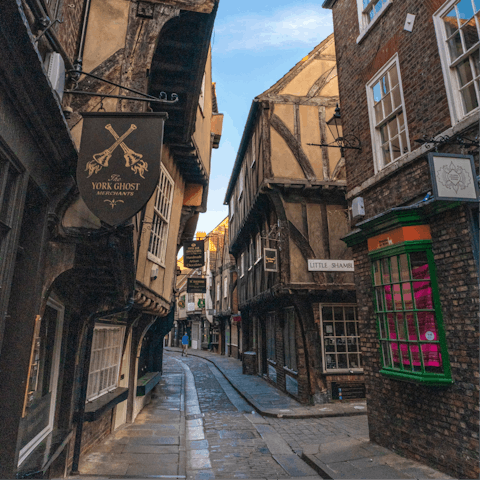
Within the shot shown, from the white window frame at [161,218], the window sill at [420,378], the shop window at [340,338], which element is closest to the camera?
the window sill at [420,378]

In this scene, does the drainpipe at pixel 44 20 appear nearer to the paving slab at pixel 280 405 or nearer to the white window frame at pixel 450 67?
the white window frame at pixel 450 67

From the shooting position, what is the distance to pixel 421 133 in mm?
5770

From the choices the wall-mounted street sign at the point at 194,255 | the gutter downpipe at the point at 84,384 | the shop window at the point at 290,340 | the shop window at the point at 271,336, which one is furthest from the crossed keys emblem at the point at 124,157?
the shop window at the point at 271,336

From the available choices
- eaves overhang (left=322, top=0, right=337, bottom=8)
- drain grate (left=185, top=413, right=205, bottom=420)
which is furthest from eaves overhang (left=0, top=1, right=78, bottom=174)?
eaves overhang (left=322, top=0, right=337, bottom=8)

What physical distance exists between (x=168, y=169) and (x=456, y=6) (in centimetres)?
610

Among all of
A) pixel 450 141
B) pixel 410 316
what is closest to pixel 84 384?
pixel 410 316

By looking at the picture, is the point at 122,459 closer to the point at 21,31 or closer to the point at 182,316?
the point at 21,31

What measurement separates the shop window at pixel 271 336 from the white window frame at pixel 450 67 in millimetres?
11302

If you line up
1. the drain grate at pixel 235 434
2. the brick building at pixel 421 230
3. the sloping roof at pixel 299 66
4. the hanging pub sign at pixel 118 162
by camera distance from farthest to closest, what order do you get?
the sloping roof at pixel 299 66
the drain grate at pixel 235 434
the brick building at pixel 421 230
the hanging pub sign at pixel 118 162

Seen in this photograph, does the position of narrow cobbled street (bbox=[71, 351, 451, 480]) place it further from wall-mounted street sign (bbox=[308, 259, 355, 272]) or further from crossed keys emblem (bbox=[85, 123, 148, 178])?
crossed keys emblem (bbox=[85, 123, 148, 178])

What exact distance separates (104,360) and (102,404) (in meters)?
1.13

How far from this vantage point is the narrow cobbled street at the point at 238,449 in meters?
5.47

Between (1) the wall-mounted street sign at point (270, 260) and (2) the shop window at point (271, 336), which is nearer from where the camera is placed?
(1) the wall-mounted street sign at point (270, 260)

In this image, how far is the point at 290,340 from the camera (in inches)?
503
